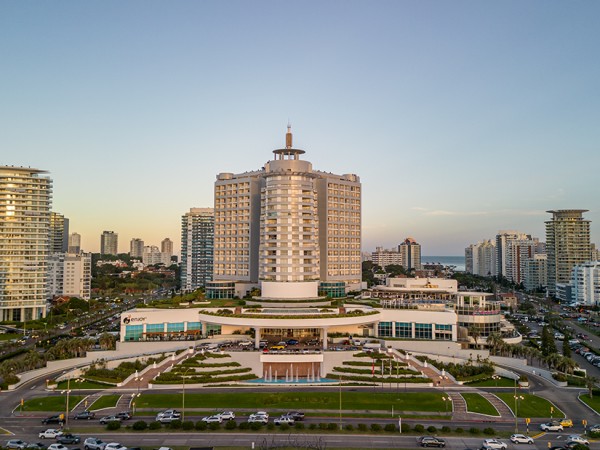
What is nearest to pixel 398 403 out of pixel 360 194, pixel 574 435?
pixel 574 435

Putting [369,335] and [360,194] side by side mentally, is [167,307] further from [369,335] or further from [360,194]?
[360,194]

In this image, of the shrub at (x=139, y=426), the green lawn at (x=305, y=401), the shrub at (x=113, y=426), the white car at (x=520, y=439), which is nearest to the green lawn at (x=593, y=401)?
the white car at (x=520, y=439)

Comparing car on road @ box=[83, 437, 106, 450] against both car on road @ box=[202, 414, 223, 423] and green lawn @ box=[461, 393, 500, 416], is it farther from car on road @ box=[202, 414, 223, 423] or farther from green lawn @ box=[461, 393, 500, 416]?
green lawn @ box=[461, 393, 500, 416]

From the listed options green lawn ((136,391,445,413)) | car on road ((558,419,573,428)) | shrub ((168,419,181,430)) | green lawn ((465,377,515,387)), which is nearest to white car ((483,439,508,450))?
car on road ((558,419,573,428))

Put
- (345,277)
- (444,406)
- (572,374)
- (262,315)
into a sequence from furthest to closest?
(345,277) → (262,315) → (572,374) → (444,406)

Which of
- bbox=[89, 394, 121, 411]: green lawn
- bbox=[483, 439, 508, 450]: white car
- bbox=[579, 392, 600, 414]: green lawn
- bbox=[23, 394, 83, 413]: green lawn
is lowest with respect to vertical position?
bbox=[23, 394, 83, 413]: green lawn
